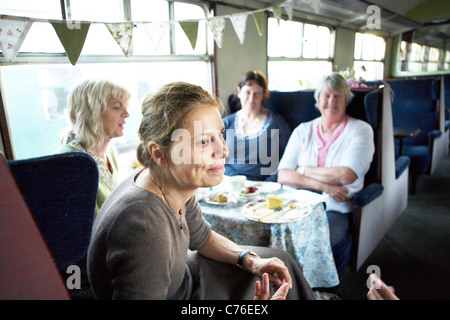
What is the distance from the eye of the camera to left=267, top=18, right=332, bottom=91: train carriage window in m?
4.11

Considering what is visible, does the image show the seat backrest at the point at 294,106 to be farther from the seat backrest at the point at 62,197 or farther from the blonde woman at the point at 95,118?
the seat backrest at the point at 62,197

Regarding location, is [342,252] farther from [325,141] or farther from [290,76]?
[290,76]

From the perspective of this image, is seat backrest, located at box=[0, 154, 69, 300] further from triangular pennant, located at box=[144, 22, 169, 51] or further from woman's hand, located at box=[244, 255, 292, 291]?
triangular pennant, located at box=[144, 22, 169, 51]

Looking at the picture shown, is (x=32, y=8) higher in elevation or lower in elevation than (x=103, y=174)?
higher

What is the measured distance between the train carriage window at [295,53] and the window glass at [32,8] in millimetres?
2514

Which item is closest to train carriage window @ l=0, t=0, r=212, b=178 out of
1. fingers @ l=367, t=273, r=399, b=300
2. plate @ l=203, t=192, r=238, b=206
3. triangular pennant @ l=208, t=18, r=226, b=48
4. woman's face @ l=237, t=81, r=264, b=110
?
triangular pennant @ l=208, t=18, r=226, b=48

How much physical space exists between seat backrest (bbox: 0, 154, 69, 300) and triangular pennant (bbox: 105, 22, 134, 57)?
176 centimetres

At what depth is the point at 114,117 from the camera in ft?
5.23

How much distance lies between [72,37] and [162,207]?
55.4 inches

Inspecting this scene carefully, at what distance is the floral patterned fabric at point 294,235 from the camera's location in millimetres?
1206

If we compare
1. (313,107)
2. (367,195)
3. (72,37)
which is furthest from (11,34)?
(367,195)

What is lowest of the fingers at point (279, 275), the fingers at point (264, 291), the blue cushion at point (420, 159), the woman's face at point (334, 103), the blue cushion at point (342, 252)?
the blue cushion at point (342, 252)

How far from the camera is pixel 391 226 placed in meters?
2.39

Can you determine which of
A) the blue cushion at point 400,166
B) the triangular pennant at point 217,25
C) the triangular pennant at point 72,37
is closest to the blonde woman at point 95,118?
the triangular pennant at point 72,37
